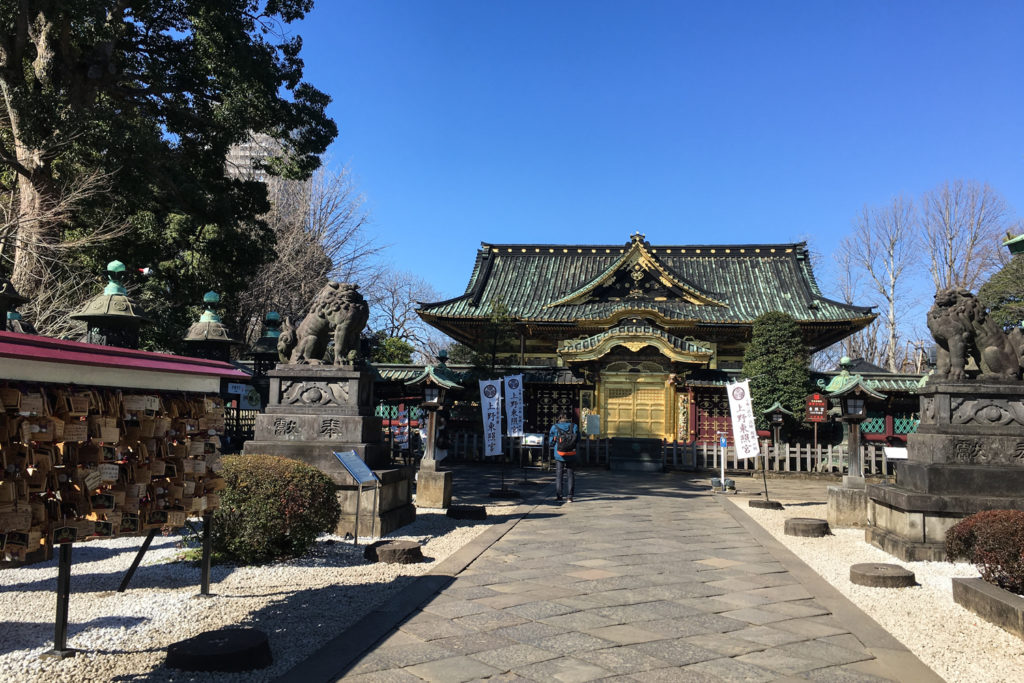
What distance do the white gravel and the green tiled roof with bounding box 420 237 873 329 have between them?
1471 cm

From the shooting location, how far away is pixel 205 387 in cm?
480

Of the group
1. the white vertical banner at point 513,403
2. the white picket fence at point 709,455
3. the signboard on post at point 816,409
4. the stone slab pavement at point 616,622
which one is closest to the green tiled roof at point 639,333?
the white picket fence at point 709,455

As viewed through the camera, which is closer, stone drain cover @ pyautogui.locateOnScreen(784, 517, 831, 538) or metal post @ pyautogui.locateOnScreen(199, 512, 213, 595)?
metal post @ pyautogui.locateOnScreen(199, 512, 213, 595)

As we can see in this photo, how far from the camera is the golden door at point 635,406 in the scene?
2114 cm

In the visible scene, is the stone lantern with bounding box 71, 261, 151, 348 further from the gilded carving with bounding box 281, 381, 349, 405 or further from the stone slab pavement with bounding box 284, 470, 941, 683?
the stone slab pavement with bounding box 284, 470, 941, 683

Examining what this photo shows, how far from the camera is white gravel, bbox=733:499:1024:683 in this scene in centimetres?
427

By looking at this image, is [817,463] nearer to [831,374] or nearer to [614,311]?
[831,374]

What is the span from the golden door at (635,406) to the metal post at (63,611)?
18.1m

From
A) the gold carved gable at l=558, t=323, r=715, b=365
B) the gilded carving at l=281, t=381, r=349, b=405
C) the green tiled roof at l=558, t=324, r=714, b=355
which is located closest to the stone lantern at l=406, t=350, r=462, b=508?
the gilded carving at l=281, t=381, r=349, b=405

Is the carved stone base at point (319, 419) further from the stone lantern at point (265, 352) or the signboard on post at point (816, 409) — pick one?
the signboard on post at point (816, 409)

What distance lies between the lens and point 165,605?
200 inches

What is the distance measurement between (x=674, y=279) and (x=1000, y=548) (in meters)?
18.6

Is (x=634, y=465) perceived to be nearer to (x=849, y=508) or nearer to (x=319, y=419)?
(x=849, y=508)

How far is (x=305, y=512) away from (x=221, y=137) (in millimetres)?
9032
